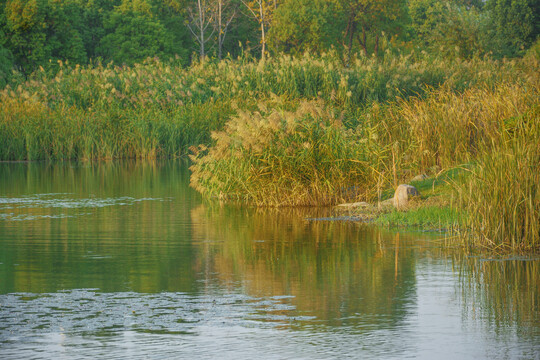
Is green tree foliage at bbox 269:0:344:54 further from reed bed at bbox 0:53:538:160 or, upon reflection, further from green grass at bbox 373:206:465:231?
green grass at bbox 373:206:465:231

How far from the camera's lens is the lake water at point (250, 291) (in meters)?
7.33

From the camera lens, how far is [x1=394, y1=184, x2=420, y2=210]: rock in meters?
15.8

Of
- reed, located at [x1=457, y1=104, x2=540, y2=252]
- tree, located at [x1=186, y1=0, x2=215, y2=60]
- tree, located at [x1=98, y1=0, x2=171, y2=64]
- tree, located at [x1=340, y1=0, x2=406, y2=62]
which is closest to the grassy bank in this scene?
reed, located at [x1=457, y1=104, x2=540, y2=252]

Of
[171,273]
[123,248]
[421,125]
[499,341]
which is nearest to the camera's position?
[499,341]

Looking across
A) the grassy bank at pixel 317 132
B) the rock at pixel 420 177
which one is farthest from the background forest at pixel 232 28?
the rock at pixel 420 177

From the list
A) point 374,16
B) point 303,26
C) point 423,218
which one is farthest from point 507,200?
point 374,16

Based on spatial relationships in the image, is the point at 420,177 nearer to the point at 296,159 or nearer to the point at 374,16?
the point at 296,159

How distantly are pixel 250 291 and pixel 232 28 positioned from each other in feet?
249

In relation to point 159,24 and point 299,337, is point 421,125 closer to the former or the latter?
point 299,337

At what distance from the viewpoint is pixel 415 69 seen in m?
35.4

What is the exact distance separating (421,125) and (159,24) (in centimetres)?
5639

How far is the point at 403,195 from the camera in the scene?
15938 mm

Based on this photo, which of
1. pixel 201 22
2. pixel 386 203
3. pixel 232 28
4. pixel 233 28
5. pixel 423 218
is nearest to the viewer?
pixel 423 218

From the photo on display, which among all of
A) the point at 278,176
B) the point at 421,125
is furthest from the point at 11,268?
the point at 421,125
